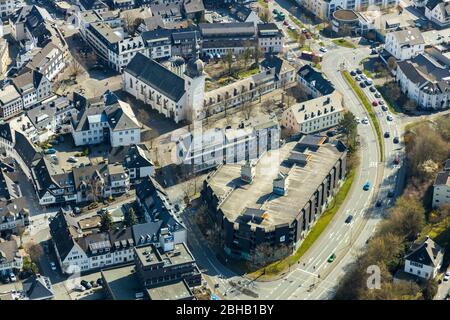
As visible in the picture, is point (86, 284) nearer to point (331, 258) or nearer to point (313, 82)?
point (331, 258)

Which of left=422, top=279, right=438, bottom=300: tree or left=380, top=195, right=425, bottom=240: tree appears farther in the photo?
left=380, top=195, right=425, bottom=240: tree

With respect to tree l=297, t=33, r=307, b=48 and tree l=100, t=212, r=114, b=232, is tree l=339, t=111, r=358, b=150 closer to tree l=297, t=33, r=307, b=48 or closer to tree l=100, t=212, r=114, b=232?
tree l=297, t=33, r=307, b=48

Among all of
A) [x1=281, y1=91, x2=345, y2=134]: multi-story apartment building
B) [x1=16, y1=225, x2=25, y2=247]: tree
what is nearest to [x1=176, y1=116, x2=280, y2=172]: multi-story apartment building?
[x1=281, y1=91, x2=345, y2=134]: multi-story apartment building

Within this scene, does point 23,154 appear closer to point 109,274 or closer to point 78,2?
point 109,274

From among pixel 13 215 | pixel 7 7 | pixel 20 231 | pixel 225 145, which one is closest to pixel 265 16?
pixel 7 7

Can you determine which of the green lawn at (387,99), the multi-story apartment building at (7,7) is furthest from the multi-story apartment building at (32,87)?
the green lawn at (387,99)
